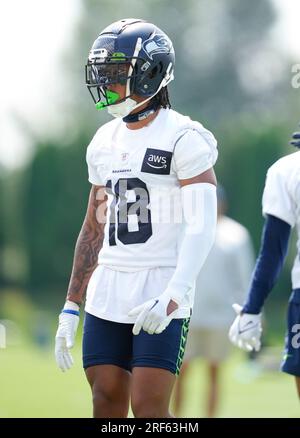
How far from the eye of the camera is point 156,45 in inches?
219

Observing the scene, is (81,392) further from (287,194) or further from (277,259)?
(287,194)

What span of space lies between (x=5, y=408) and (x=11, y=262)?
1609cm

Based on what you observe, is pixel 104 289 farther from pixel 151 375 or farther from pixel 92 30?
pixel 92 30

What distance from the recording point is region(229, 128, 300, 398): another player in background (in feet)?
19.2

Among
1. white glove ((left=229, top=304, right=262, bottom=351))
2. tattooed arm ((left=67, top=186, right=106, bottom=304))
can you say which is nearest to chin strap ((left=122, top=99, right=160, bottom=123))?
tattooed arm ((left=67, top=186, right=106, bottom=304))

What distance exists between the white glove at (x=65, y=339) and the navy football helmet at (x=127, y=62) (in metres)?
1.08

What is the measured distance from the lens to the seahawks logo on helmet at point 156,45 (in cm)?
552

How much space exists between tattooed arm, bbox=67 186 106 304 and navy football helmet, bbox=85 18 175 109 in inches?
22.2

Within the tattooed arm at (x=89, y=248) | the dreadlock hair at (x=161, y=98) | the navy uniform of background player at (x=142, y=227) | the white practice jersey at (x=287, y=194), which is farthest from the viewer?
the white practice jersey at (x=287, y=194)

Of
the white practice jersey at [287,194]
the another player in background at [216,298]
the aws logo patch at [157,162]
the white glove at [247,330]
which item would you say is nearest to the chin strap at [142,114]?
the aws logo patch at [157,162]

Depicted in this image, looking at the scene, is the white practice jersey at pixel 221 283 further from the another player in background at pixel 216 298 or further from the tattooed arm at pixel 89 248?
the tattooed arm at pixel 89 248

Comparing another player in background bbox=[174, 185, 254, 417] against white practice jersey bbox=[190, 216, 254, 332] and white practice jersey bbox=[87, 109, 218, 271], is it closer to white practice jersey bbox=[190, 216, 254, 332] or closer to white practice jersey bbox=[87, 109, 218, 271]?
white practice jersey bbox=[190, 216, 254, 332]

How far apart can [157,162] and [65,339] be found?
1.02 metres
